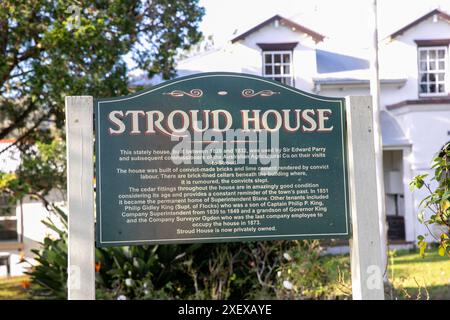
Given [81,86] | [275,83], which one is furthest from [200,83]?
[81,86]

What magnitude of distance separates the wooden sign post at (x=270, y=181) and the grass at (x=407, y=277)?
3.42 metres

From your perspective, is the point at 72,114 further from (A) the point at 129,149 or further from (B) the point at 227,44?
(B) the point at 227,44

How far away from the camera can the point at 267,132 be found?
468 cm

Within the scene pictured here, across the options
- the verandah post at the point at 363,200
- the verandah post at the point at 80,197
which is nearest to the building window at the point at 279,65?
the verandah post at the point at 363,200

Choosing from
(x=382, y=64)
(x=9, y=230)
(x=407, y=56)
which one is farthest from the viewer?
(x=382, y=64)

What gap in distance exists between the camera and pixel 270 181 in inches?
183

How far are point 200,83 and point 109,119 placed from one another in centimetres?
72

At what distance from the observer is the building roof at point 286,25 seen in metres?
17.6

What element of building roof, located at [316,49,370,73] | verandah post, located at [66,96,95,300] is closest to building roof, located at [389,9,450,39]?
building roof, located at [316,49,370,73]

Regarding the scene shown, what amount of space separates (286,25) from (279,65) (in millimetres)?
1137

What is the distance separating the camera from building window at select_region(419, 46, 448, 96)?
17984mm

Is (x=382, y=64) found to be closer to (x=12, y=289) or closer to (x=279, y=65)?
(x=279, y=65)

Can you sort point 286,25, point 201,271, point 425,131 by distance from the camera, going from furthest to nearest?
point 286,25, point 425,131, point 201,271

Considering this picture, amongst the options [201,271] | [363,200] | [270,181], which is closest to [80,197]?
[270,181]
